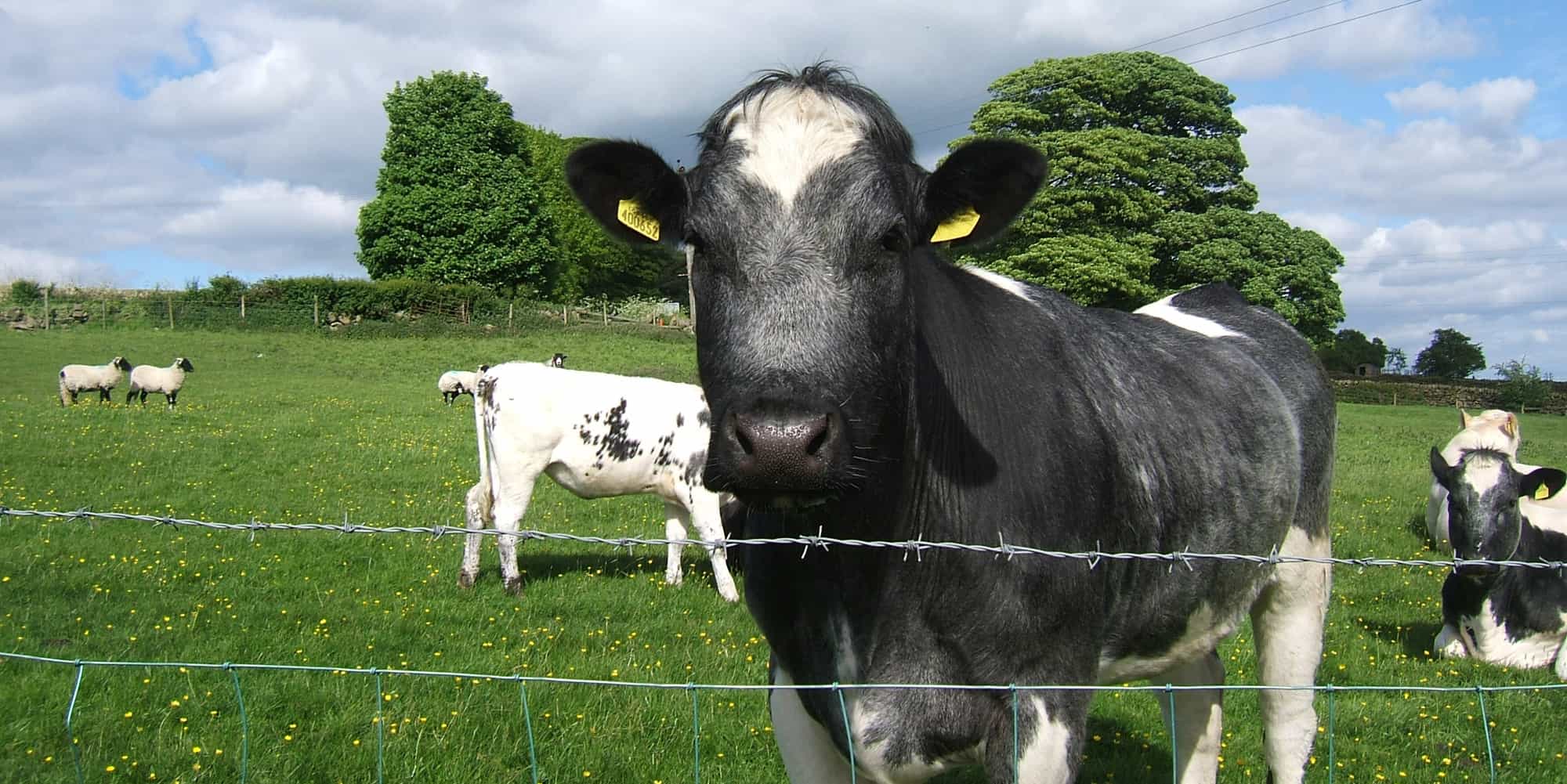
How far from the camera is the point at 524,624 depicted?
796 centimetres

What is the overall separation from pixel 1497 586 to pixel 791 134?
759 cm

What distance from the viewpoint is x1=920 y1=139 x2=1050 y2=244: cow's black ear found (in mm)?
3279

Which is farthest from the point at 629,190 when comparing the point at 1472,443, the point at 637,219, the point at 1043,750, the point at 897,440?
the point at 1472,443

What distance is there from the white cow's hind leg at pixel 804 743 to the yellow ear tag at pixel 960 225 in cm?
147

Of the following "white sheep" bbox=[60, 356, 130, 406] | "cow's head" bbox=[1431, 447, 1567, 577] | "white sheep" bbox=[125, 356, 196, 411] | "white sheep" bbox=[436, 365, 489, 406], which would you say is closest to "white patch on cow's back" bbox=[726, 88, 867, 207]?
"cow's head" bbox=[1431, 447, 1567, 577]

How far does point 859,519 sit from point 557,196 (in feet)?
195

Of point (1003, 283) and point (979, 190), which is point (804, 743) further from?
point (1003, 283)

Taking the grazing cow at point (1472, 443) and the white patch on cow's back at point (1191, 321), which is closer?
the white patch on cow's back at point (1191, 321)

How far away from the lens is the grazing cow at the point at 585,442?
10289mm

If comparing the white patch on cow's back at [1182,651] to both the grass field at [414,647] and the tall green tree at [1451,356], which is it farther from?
the tall green tree at [1451,356]

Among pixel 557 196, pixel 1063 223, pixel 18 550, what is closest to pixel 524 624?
pixel 18 550

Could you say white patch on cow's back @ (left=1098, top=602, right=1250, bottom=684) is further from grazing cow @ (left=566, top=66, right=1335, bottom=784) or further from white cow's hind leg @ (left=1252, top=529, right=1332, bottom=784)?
white cow's hind leg @ (left=1252, top=529, right=1332, bottom=784)

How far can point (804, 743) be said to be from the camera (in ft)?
11.3

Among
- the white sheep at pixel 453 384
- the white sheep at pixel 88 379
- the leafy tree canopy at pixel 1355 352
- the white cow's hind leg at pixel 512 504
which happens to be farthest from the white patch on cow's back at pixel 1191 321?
the leafy tree canopy at pixel 1355 352
